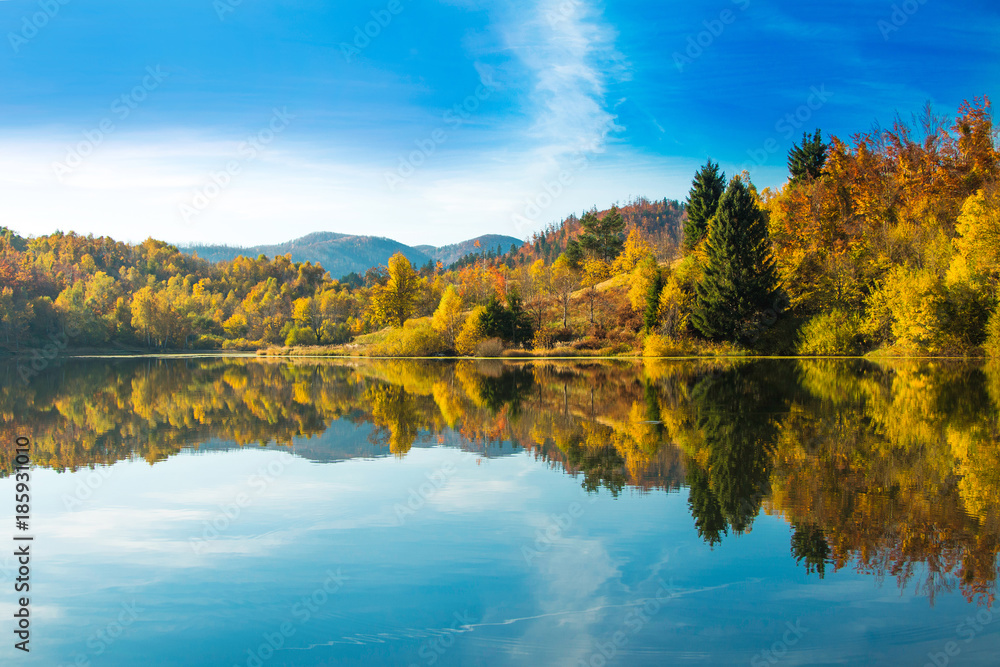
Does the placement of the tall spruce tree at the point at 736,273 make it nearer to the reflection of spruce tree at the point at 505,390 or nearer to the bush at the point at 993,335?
the bush at the point at 993,335

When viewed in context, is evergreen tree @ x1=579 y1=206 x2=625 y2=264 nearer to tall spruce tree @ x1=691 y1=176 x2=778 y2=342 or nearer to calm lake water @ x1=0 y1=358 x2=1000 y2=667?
tall spruce tree @ x1=691 y1=176 x2=778 y2=342

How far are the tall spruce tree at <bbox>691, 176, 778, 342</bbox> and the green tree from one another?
107 feet

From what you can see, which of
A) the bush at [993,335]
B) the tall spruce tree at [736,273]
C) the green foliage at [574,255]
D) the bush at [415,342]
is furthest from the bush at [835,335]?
the green foliage at [574,255]

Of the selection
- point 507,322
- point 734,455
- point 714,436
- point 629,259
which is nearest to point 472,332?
point 507,322

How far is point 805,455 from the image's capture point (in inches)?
390

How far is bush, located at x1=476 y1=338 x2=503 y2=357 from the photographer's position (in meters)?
53.0

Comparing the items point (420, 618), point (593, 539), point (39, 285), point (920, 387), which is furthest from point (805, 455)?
point (39, 285)

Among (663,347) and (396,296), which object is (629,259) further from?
(396,296)

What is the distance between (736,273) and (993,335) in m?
14.7

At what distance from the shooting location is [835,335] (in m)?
42.0

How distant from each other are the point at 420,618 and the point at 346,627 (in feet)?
1.94

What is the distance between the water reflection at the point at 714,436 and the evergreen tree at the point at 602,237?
157 ft

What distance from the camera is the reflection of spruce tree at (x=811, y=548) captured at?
571 centimetres

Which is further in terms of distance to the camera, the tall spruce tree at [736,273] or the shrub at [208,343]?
the shrub at [208,343]
